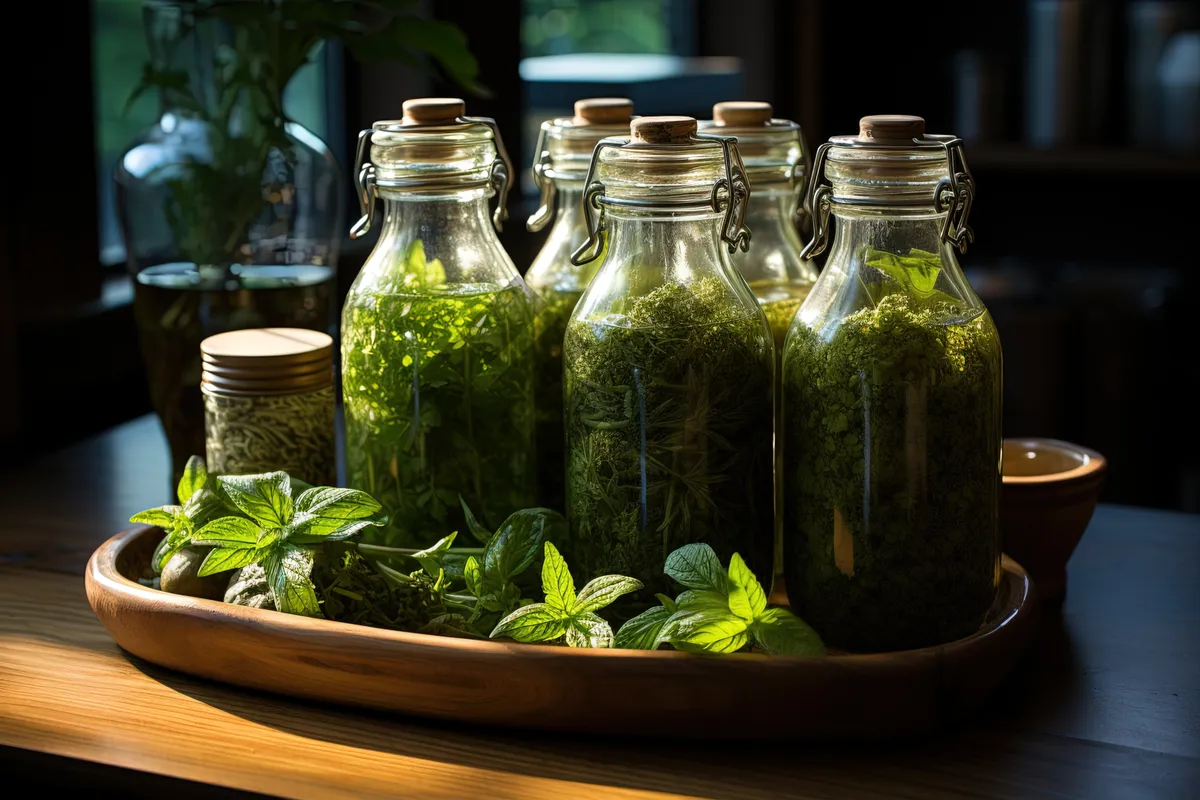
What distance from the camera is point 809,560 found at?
77 centimetres

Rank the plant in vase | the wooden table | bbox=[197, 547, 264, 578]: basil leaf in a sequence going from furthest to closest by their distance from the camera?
1. the plant in vase
2. bbox=[197, 547, 264, 578]: basil leaf
3. the wooden table

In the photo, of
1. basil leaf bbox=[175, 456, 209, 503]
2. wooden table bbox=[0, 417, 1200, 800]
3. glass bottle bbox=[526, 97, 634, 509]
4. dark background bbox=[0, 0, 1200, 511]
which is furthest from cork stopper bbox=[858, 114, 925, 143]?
dark background bbox=[0, 0, 1200, 511]

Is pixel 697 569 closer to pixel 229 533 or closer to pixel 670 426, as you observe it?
pixel 670 426

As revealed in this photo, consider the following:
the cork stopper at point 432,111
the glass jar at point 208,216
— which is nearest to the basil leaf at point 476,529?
the cork stopper at point 432,111

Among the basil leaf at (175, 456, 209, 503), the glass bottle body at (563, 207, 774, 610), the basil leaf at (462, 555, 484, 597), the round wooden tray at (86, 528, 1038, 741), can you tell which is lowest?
the round wooden tray at (86, 528, 1038, 741)

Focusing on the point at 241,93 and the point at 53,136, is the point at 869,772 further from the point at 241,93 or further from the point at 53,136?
the point at 53,136

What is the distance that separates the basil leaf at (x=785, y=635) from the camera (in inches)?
27.8

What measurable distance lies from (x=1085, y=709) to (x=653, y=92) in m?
1.63

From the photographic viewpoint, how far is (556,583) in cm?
74

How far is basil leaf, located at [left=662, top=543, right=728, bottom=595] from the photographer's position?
2.34 feet

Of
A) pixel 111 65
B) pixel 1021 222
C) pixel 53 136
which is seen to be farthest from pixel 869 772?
pixel 1021 222

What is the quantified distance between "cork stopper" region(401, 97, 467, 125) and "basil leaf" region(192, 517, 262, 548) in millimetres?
265

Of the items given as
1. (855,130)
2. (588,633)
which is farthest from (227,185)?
(855,130)

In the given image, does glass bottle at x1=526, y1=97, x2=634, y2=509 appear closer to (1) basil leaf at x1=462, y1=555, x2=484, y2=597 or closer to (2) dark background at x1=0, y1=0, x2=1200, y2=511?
(1) basil leaf at x1=462, y1=555, x2=484, y2=597
